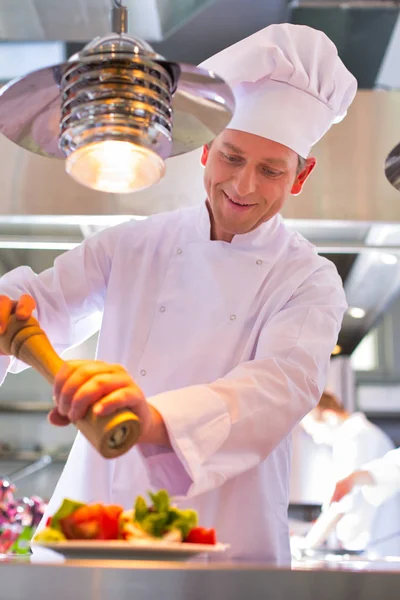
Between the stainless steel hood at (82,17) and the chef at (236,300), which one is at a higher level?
the stainless steel hood at (82,17)

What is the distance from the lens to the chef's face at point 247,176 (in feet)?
5.04

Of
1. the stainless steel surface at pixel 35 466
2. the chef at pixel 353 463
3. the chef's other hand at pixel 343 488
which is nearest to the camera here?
the chef's other hand at pixel 343 488

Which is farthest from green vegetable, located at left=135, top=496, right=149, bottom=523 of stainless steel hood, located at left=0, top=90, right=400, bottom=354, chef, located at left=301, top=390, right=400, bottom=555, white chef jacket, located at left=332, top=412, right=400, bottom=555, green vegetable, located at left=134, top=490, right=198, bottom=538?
white chef jacket, located at left=332, top=412, right=400, bottom=555

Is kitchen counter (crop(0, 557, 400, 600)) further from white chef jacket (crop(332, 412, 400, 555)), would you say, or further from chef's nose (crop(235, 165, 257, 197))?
white chef jacket (crop(332, 412, 400, 555))

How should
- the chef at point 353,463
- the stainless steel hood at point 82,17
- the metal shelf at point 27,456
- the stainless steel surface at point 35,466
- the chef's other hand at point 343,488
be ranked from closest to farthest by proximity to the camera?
the stainless steel hood at point 82,17 < the chef's other hand at point 343,488 < the chef at point 353,463 < the stainless steel surface at point 35,466 < the metal shelf at point 27,456

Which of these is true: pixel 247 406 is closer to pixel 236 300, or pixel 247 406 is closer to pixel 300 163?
pixel 236 300

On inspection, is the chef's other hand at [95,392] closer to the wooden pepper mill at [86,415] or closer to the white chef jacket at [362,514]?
the wooden pepper mill at [86,415]

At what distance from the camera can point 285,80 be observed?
1535mm

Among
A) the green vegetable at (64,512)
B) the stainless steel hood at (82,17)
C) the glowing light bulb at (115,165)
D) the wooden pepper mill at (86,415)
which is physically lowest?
the green vegetable at (64,512)

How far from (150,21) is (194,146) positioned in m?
0.90

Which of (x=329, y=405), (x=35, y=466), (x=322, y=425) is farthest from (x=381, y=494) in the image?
(x=35, y=466)

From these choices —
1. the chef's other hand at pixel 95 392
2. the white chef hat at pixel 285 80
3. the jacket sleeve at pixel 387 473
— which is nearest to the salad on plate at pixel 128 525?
the chef's other hand at pixel 95 392

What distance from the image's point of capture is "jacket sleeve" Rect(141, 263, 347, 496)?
3.68ft

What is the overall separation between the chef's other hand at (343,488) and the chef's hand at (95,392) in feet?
9.94
